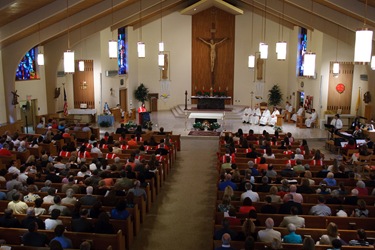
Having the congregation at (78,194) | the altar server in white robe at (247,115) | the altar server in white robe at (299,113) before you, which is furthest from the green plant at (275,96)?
the congregation at (78,194)

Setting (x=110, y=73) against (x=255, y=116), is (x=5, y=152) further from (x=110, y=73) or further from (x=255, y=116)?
(x=255, y=116)

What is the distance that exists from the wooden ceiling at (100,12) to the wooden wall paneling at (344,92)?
8.08ft

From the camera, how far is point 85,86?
20.7 m

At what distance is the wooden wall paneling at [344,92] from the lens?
19125mm

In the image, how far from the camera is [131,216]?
7.88 meters

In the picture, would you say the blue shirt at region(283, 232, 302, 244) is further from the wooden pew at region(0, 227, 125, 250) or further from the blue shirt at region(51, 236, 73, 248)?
the blue shirt at region(51, 236, 73, 248)

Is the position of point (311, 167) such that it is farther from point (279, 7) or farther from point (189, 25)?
point (189, 25)

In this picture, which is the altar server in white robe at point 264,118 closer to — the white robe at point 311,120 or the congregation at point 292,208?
the white robe at point 311,120

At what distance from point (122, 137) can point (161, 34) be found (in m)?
11.4

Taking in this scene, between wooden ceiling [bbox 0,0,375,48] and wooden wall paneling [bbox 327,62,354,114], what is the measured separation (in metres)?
2.46

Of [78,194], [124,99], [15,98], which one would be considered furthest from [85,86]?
[78,194]

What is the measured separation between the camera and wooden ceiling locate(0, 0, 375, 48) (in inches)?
507

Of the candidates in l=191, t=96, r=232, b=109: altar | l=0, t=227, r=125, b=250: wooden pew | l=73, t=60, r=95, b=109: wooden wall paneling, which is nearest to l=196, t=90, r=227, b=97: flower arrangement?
l=191, t=96, r=232, b=109: altar

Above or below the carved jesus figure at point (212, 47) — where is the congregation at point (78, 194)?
below
